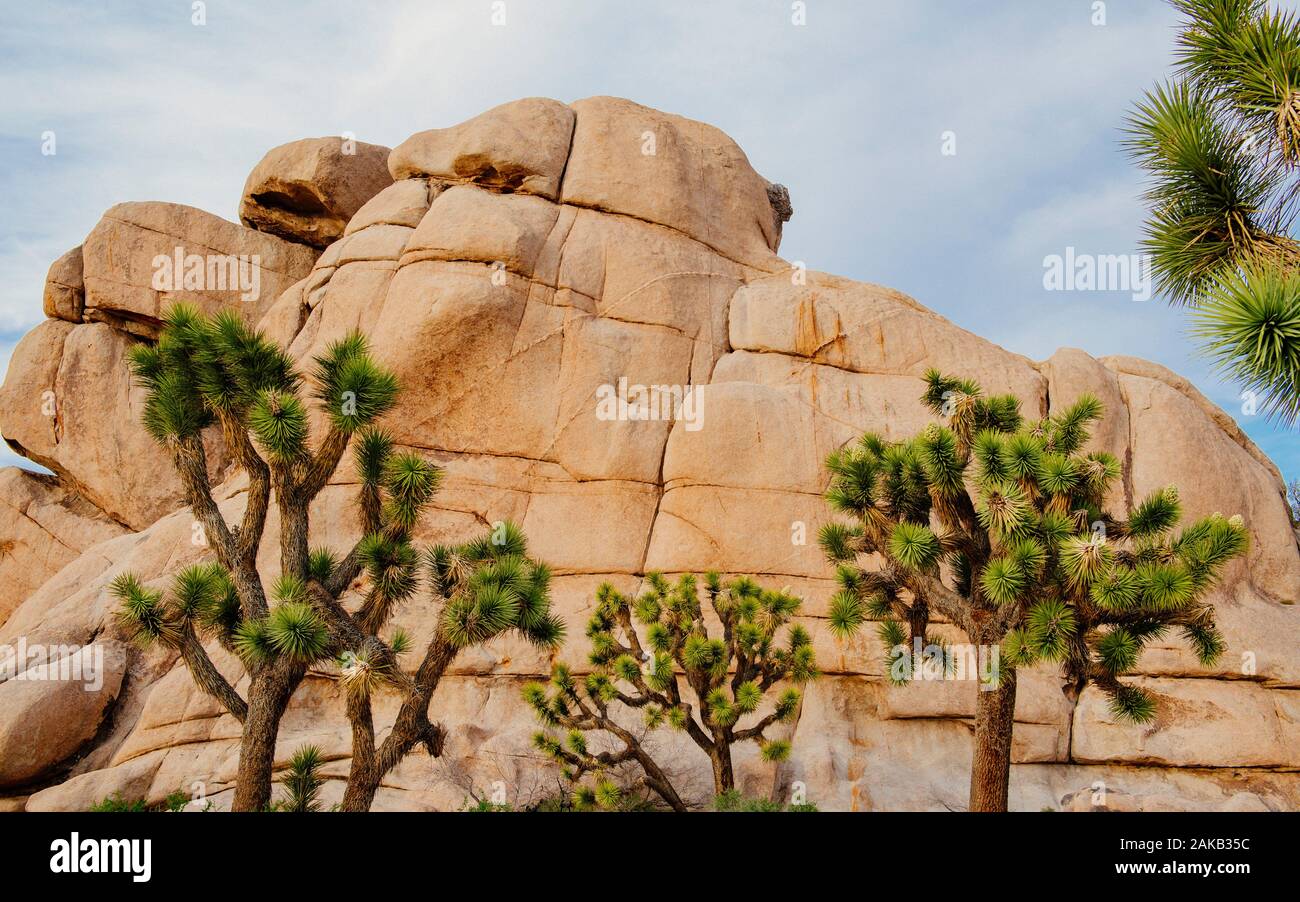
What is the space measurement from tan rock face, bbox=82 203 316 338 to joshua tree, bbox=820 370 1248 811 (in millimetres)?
17232

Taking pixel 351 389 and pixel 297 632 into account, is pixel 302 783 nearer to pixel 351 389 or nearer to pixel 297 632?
pixel 297 632

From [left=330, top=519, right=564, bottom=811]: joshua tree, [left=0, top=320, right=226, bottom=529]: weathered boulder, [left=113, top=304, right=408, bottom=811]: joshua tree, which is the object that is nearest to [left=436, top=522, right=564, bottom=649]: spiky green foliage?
[left=330, top=519, right=564, bottom=811]: joshua tree

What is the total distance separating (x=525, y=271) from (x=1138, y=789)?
13876 millimetres

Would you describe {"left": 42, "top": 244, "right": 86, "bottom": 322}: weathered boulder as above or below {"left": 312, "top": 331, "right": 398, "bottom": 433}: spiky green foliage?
above

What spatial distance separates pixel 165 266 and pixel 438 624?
53.8ft

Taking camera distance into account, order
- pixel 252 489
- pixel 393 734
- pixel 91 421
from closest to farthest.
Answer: pixel 393 734
pixel 252 489
pixel 91 421

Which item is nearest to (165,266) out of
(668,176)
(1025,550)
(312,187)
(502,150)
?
(312,187)

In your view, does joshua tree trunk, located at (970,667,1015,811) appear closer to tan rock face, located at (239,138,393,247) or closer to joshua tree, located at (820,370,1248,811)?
joshua tree, located at (820,370,1248,811)

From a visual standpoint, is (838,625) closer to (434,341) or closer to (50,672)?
(434,341)

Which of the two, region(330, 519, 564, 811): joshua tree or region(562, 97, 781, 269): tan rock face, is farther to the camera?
region(562, 97, 781, 269): tan rock face

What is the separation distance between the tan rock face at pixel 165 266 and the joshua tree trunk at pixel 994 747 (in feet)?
63.7

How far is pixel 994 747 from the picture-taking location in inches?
445

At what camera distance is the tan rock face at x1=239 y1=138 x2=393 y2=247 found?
23.5 metres
